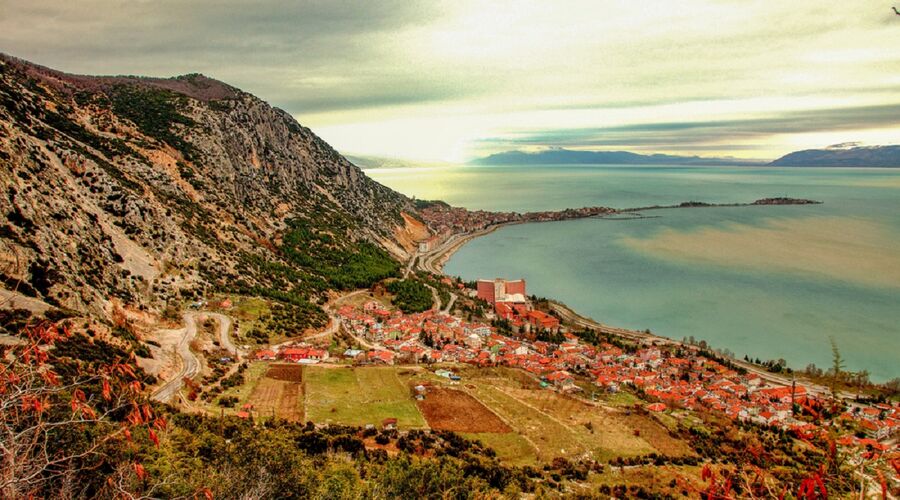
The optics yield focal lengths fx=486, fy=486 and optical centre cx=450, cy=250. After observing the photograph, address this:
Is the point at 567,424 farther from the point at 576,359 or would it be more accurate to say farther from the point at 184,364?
the point at 184,364

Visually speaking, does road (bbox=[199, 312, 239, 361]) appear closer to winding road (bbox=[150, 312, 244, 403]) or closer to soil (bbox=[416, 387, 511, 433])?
winding road (bbox=[150, 312, 244, 403])

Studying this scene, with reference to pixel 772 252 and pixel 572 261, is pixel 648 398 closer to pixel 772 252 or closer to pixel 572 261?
pixel 572 261

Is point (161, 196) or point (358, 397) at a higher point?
point (161, 196)

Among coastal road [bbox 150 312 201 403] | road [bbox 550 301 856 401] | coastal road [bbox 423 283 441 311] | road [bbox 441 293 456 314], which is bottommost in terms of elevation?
road [bbox 550 301 856 401]

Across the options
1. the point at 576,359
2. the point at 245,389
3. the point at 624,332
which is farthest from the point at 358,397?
the point at 624,332

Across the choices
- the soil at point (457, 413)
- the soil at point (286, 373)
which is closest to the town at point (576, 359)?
the soil at point (286, 373)

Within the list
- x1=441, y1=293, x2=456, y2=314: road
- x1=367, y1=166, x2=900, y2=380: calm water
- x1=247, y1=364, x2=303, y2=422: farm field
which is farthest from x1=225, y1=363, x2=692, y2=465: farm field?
x1=367, y1=166, x2=900, y2=380: calm water
